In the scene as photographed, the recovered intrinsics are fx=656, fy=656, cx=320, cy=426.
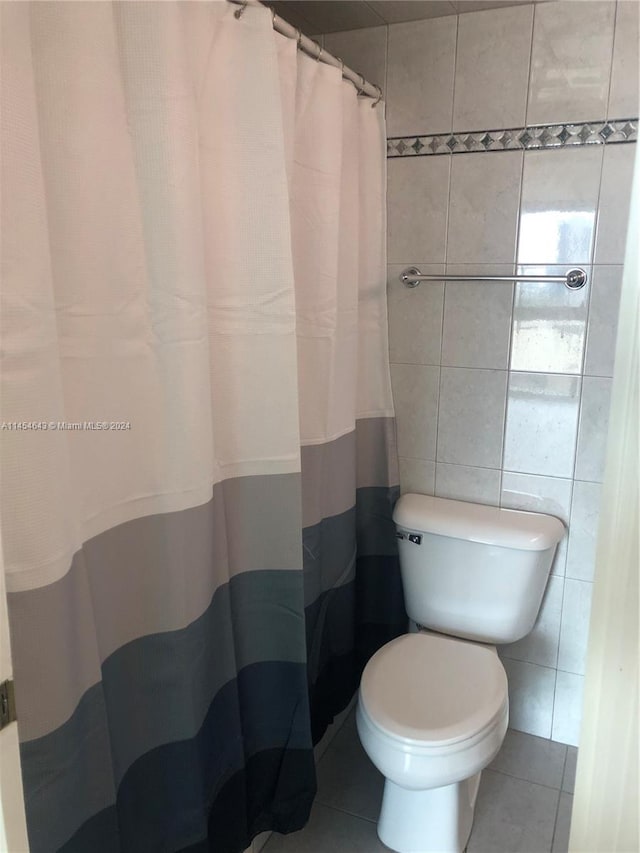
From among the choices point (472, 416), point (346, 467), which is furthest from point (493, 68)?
point (346, 467)

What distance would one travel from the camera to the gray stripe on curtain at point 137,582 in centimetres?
92

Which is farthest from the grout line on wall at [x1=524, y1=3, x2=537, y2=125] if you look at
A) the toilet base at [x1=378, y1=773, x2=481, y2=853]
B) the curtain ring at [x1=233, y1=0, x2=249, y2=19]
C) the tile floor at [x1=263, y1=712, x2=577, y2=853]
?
the tile floor at [x1=263, y1=712, x2=577, y2=853]

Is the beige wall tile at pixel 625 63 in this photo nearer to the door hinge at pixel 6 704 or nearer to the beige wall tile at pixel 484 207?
the beige wall tile at pixel 484 207

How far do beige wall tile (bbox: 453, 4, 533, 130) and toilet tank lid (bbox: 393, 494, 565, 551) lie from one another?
1.10 metres

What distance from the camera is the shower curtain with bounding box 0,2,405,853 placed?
0.90 metres

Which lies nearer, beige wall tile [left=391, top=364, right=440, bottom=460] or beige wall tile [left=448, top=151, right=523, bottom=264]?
beige wall tile [left=448, top=151, right=523, bottom=264]

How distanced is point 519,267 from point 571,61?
1.75ft

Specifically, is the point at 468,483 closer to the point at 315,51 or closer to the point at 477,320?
the point at 477,320

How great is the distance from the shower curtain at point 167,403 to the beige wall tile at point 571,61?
48 centimetres

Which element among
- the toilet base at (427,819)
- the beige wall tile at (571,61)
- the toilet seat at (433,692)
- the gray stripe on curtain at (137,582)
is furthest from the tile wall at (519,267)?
the gray stripe on curtain at (137,582)

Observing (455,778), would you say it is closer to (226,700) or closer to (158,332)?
(226,700)

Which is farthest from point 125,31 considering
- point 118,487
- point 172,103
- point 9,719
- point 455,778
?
point 455,778

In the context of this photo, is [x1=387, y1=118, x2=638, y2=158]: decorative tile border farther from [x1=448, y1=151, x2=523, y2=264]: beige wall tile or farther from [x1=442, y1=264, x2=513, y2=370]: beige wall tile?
[x1=442, y1=264, x2=513, y2=370]: beige wall tile

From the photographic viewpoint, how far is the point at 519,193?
1.83 metres
